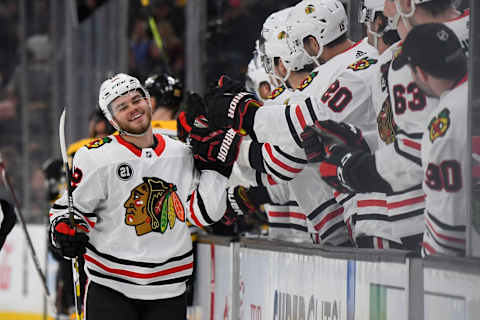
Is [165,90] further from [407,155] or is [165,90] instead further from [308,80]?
[407,155]

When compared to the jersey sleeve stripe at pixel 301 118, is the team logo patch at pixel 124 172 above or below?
below

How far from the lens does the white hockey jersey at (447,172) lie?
93.4 inches

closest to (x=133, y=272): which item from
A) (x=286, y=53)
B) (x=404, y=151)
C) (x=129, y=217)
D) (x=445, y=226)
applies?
(x=129, y=217)

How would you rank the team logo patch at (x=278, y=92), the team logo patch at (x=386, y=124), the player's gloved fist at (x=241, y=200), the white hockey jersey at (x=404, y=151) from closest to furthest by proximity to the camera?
the white hockey jersey at (x=404, y=151), the team logo patch at (x=386, y=124), the team logo patch at (x=278, y=92), the player's gloved fist at (x=241, y=200)

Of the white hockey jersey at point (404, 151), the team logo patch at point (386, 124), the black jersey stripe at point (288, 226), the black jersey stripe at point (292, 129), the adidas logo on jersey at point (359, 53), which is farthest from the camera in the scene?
the black jersey stripe at point (288, 226)

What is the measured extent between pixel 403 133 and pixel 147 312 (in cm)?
123

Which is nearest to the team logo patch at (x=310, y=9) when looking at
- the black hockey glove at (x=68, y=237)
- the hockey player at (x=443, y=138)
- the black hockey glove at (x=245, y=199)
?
the black hockey glove at (x=245, y=199)

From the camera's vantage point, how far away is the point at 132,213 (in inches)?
129

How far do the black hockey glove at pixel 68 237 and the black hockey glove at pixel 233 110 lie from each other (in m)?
0.61

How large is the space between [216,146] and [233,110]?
0.16 meters

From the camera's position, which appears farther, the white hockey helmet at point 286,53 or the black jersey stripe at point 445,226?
the white hockey helmet at point 286,53

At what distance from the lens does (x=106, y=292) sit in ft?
10.9

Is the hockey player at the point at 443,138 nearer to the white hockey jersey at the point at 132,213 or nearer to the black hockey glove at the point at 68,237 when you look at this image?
the white hockey jersey at the point at 132,213

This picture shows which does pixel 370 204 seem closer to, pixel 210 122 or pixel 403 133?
pixel 403 133
